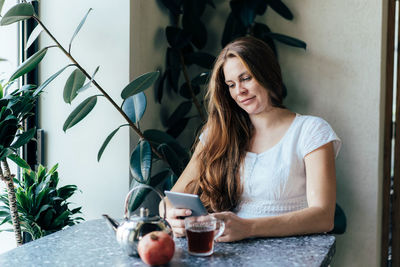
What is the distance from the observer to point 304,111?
2.51 m

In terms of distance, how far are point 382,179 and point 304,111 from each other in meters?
0.57

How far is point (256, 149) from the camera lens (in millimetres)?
1853

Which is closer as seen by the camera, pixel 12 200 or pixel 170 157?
pixel 12 200

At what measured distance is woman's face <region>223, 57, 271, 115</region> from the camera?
1.79 metres

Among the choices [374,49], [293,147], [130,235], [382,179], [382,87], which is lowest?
[382,179]

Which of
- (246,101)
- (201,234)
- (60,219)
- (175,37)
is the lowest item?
(60,219)

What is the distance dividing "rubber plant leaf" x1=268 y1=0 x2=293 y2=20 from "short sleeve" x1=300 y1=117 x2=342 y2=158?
881 mm

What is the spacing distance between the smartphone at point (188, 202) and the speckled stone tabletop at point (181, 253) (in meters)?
0.11

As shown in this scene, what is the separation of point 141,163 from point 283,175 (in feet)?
1.97

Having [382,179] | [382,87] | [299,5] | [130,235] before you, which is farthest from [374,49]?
[130,235]

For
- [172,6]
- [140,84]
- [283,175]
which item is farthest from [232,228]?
[172,6]

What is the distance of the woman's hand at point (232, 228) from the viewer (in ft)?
4.43

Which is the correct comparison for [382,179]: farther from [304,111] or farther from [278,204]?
[278,204]

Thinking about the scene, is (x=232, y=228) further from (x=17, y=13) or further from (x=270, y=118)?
(x=17, y=13)
